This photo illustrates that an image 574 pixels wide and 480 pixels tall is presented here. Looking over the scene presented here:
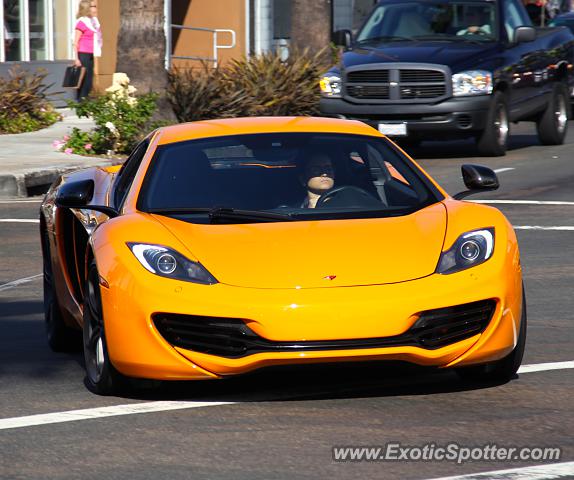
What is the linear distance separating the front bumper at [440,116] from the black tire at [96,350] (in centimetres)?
1264

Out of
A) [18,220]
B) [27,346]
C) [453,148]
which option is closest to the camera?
[27,346]

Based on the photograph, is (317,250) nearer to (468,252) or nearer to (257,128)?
(468,252)

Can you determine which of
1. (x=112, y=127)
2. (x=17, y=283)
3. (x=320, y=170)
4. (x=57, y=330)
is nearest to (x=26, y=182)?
(x=112, y=127)

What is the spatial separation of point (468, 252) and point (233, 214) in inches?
45.9

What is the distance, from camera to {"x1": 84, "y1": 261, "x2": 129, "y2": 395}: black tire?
6.88 metres

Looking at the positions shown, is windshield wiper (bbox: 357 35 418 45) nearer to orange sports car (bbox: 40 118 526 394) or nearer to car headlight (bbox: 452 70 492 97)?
car headlight (bbox: 452 70 492 97)

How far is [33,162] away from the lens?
18.6 m

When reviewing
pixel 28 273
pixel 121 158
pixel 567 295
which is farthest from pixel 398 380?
pixel 121 158

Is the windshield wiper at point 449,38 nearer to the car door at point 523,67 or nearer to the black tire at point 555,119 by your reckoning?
the car door at point 523,67

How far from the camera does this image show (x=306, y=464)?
562 centimetres

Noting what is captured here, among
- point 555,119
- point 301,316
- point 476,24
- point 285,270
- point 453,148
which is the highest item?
point 476,24

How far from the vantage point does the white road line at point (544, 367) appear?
745cm

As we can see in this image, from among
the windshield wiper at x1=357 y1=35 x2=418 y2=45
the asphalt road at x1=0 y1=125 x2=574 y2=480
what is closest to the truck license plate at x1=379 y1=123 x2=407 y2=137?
the windshield wiper at x1=357 y1=35 x2=418 y2=45

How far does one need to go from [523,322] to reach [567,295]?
3064 mm
